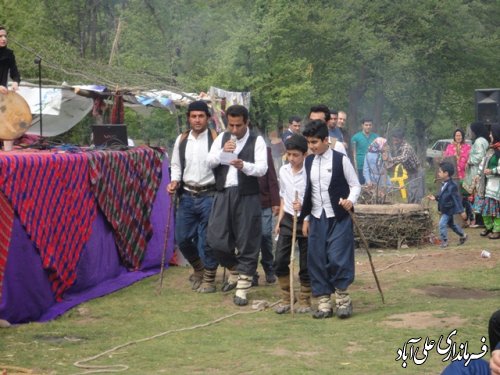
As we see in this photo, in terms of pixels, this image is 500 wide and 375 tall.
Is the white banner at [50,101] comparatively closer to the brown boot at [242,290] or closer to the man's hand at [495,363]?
the brown boot at [242,290]

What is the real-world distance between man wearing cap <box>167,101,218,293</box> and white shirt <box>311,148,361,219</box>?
176cm

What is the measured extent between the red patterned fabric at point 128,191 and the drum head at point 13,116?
984 mm

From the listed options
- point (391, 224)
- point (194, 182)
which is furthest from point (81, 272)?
point (391, 224)

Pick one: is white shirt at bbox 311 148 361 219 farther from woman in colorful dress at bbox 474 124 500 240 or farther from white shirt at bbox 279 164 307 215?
woman in colorful dress at bbox 474 124 500 240

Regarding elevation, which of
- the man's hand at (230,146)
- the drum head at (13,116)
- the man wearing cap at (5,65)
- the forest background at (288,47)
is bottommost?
the man's hand at (230,146)

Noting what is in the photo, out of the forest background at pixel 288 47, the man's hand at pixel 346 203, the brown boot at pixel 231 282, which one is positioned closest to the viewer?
the man's hand at pixel 346 203

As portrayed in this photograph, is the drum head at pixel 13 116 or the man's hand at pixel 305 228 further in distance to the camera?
the drum head at pixel 13 116

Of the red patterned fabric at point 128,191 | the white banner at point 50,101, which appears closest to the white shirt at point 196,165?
the red patterned fabric at point 128,191

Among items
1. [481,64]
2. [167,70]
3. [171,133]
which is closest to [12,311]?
[167,70]

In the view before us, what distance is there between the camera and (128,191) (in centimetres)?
1209

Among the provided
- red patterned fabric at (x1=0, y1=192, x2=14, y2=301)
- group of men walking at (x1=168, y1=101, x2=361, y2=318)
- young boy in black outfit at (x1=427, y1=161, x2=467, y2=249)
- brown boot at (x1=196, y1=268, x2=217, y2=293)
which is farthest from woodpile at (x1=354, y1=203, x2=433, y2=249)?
red patterned fabric at (x1=0, y1=192, x2=14, y2=301)

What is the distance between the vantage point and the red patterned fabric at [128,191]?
11.4 m

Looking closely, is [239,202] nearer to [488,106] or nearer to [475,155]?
[475,155]

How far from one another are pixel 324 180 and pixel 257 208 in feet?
4.34
